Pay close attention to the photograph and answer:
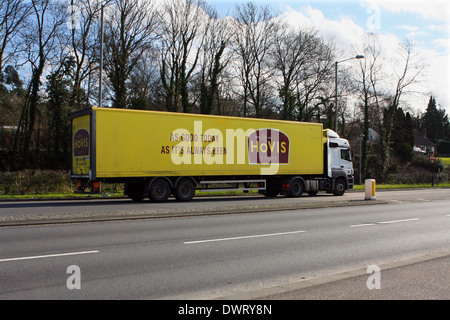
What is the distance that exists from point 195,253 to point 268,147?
14.4 meters

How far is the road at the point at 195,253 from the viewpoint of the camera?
18.6ft

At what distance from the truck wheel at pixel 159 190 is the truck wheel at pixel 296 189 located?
6.95 m

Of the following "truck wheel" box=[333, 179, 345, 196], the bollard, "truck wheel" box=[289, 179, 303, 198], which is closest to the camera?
the bollard

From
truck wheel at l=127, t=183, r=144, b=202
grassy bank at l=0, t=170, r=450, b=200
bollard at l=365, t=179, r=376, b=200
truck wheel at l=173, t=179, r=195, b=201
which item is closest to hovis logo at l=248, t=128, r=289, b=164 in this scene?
truck wheel at l=173, t=179, r=195, b=201

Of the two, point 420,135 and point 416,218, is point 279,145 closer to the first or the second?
point 416,218

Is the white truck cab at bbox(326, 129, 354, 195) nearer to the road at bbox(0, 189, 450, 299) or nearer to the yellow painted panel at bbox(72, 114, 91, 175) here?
the road at bbox(0, 189, 450, 299)

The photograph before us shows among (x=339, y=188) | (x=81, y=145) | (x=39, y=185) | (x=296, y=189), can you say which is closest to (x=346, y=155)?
(x=339, y=188)

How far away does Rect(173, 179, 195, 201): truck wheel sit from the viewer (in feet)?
63.1

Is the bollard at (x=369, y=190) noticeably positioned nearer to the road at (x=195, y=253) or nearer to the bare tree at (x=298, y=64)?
the road at (x=195, y=253)

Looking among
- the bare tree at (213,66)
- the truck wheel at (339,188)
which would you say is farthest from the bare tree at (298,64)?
the truck wheel at (339,188)

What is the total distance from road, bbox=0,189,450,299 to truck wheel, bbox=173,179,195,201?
243 inches
